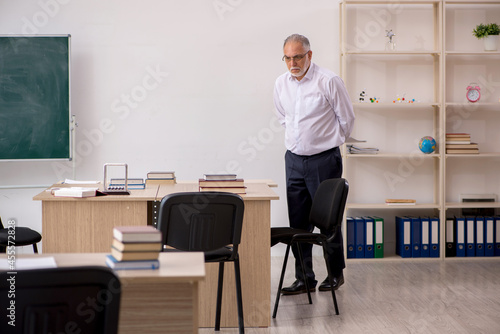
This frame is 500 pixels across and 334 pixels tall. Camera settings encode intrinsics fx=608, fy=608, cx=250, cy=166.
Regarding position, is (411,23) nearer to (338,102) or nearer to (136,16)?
(338,102)

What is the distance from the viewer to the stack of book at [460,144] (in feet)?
18.5

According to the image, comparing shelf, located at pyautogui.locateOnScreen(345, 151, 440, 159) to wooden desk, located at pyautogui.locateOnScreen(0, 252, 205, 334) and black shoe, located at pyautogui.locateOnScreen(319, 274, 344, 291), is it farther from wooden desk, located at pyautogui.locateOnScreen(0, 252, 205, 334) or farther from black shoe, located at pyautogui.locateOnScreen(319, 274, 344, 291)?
wooden desk, located at pyautogui.locateOnScreen(0, 252, 205, 334)

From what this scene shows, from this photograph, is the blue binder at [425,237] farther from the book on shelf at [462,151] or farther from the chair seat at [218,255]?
the chair seat at [218,255]

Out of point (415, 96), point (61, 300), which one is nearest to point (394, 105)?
→ point (415, 96)

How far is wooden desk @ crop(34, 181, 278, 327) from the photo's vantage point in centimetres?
349

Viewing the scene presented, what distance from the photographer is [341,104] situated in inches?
172

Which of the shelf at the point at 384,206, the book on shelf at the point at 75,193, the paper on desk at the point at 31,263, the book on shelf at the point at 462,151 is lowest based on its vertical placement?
the shelf at the point at 384,206

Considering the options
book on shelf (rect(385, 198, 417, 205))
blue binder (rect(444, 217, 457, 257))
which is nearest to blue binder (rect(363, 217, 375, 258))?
book on shelf (rect(385, 198, 417, 205))

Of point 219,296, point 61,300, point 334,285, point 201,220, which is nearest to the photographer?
point 61,300

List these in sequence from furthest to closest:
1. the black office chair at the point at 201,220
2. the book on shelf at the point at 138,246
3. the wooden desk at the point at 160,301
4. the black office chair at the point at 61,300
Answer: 1. the black office chair at the point at 201,220
2. the wooden desk at the point at 160,301
3. the book on shelf at the point at 138,246
4. the black office chair at the point at 61,300

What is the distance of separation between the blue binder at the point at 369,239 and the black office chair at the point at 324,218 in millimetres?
1674

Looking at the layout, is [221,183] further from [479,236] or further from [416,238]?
[479,236]

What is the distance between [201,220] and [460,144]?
3.45m

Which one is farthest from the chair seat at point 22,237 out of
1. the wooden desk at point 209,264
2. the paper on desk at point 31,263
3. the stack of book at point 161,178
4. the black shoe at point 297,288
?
the paper on desk at point 31,263
